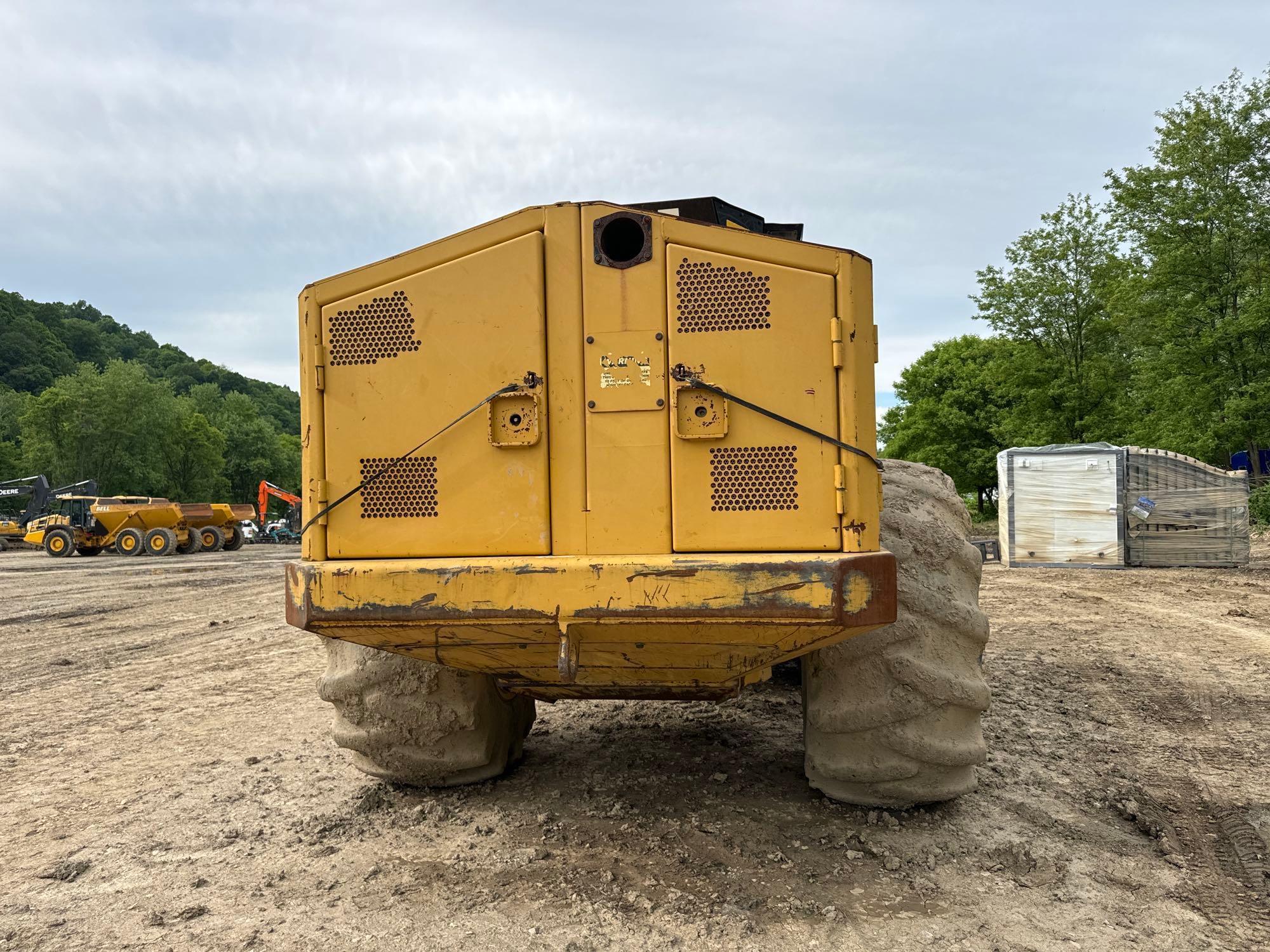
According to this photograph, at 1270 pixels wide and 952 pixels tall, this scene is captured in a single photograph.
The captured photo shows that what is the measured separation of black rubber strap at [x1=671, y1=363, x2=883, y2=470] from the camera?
2764 mm

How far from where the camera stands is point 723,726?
4961 millimetres

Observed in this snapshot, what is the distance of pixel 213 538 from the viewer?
3019 centimetres

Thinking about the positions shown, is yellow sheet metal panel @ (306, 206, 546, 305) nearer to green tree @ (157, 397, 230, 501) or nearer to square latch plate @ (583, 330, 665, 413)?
square latch plate @ (583, 330, 665, 413)

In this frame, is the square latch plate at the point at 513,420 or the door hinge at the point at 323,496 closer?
the square latch plate at the point at 513,420

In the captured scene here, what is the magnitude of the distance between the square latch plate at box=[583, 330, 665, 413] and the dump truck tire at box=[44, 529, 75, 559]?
97.0 feet

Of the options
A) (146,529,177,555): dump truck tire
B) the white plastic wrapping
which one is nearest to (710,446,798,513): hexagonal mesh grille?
the white plastic wrapping

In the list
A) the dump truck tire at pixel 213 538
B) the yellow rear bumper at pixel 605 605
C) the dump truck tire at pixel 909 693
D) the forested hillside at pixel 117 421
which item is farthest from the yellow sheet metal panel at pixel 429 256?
the forested hillside at pixel 117 421

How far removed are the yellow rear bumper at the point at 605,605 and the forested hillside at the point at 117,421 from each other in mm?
45389

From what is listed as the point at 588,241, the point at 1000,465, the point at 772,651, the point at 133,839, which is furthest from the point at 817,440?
the point at 1000,465

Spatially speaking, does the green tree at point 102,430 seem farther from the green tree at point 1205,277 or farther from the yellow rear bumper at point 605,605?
the yellow rear bumper at point 605,605

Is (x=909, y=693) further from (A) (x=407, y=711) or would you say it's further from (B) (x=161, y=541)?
(B) (x=161, y=541)

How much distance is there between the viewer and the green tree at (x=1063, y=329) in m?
29.3

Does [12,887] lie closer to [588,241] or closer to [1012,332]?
[588,241]

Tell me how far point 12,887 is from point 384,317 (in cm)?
238
